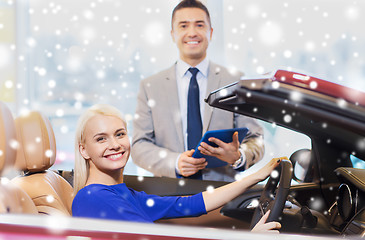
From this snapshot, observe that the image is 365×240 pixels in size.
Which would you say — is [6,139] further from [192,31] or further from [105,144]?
[192,31]

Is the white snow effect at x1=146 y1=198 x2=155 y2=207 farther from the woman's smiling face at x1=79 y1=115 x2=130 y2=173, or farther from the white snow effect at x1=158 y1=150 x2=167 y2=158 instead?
the white snow effect at x1=158 y1=150 x2=167 y2=158

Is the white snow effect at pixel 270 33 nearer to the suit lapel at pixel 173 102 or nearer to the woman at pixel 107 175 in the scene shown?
the suit lapel at pixel 173 102

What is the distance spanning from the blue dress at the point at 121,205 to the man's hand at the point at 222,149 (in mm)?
249

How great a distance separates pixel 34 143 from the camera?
4.30 feet

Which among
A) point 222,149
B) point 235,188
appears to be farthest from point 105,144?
point 222,149

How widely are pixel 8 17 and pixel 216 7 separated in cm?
242

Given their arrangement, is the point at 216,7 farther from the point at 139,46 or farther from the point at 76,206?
the point at 76,206

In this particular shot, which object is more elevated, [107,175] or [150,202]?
[107,175]

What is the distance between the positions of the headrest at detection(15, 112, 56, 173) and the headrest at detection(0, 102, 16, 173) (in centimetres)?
20

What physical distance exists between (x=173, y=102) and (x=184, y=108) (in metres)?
0.08

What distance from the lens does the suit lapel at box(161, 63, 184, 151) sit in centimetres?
228

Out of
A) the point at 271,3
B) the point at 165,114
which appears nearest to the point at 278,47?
the point at 271,3

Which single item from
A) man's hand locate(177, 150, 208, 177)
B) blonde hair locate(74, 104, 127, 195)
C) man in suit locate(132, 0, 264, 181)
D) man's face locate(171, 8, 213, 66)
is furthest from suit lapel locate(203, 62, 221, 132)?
blonde hair locate(74, 104, 127, 195)

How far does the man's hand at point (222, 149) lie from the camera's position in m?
1.61
